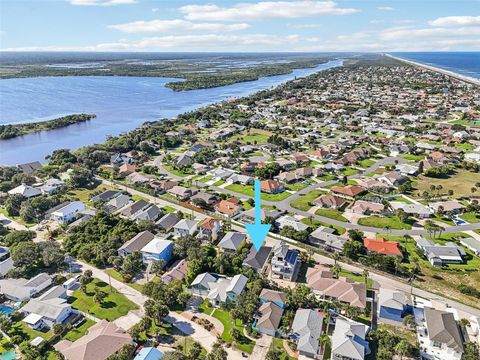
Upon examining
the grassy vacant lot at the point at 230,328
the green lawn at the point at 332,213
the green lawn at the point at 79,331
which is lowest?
the grassy vacant lot at the point at 230,328

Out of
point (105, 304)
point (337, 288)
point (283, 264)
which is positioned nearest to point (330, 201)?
point (283, 264)

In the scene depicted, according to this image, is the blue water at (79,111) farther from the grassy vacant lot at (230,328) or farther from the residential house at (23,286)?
the grassy vacant lot at (230,328)

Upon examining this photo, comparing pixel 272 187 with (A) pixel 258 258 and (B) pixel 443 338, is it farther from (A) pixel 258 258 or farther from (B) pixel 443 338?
(B) pixel 443 338

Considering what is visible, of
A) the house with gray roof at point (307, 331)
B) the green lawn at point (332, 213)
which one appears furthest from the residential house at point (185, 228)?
the house with gray roof at point (307, 331)

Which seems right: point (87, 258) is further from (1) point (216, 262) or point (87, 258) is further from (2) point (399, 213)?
(2) point (399, 213)

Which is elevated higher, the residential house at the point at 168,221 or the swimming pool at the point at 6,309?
the residential house at the point at 168,221

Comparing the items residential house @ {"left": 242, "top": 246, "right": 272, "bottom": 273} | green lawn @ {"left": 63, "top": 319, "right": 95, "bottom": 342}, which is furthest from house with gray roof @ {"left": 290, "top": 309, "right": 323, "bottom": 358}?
green lawn @ {"left": 63, "top": 319, "right": 95, "bottom": 342}
